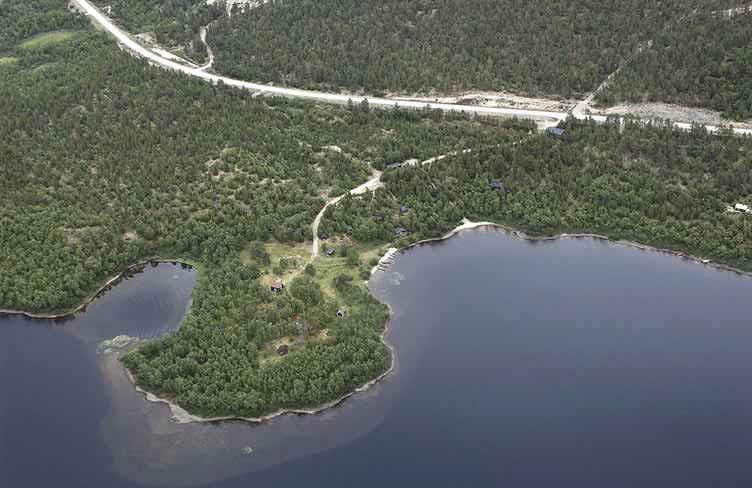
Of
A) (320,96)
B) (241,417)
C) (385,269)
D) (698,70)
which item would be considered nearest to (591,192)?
(385,269)

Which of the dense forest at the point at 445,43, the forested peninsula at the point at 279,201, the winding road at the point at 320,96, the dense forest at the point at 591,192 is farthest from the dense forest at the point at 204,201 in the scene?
the dense forest at the point at 445,43

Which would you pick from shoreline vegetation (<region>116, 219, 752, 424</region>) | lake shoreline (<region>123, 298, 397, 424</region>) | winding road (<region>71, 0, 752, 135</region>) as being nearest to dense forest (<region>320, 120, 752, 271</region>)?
shoreline vegetation (<region>116, 219, 752, 424</region>)

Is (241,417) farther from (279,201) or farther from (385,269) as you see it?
(279,201)

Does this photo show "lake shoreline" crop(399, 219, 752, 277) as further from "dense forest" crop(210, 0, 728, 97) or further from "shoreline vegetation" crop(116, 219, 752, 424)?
"dense forest" crop(210, 0, 728, 97)

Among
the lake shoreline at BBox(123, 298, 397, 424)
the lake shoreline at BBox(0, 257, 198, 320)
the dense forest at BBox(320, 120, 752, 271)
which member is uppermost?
the dense forest at BBox(320, 120, 752, 271)

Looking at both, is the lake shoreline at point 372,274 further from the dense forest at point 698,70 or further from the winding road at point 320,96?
the dense forest at point 698,70
